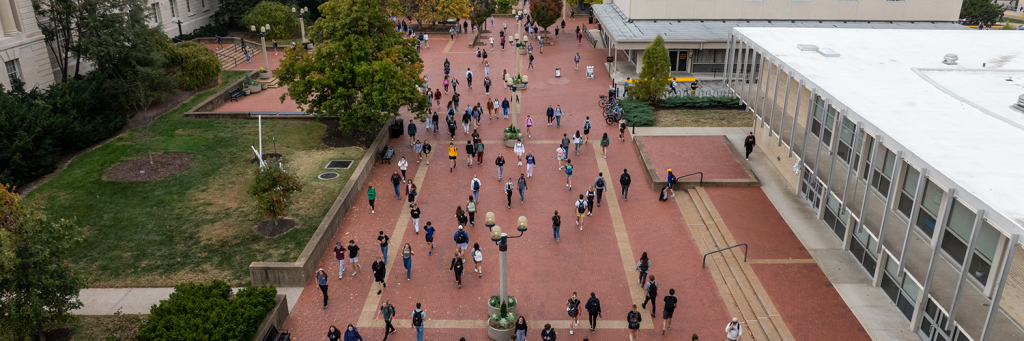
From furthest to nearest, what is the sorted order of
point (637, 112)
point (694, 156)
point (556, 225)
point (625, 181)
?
point (637, 112) → point (694, 156) → point (625, 181) → point (556, 225)

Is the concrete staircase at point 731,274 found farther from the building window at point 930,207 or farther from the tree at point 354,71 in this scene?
the tree at point 354,71

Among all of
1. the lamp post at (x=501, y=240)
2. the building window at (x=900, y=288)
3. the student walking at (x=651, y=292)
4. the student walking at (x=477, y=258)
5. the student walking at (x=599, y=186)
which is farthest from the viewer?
the student walking at (x=599, y=186)

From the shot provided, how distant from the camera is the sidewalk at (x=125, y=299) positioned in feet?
59.5

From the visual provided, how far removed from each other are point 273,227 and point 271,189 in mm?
1882

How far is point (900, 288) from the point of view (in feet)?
55.4

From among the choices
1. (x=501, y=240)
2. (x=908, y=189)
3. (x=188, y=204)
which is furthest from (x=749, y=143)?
(x=188, y=204)

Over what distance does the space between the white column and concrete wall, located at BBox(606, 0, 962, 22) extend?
1389 inches

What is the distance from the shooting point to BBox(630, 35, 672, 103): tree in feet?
121

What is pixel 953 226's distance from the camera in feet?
46.7

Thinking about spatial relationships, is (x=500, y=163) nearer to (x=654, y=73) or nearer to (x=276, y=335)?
(x=276, y=335)

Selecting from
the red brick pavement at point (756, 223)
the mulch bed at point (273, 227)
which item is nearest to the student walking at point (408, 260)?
the mulch bed at point (273, 227)

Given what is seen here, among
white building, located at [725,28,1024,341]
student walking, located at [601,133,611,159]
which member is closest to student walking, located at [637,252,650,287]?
white building, located at [725,28,1024,341]

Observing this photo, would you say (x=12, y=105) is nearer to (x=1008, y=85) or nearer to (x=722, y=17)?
(x=1008, y=85)

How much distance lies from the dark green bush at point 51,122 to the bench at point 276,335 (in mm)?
15707
